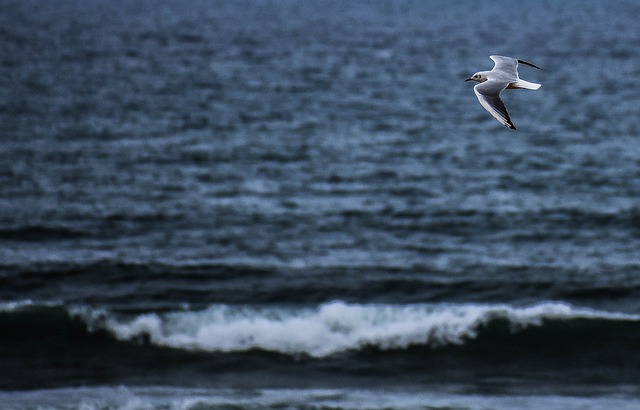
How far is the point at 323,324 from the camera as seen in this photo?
19484mm

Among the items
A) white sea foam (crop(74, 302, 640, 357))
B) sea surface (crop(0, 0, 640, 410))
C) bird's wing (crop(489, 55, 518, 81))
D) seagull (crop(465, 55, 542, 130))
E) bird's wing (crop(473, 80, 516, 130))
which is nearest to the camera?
bird's wing (crop(473, 80, 516, 130))

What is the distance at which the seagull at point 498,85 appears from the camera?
11.9 meters

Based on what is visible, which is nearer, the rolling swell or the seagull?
the seagull

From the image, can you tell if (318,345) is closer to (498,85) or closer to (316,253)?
(316,253)

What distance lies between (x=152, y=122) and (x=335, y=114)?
7.29 m

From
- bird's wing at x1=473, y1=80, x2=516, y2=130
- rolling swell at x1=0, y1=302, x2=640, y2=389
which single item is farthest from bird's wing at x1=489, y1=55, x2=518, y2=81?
rolling swell at x1=0, y1=302, x2=640, y2=389

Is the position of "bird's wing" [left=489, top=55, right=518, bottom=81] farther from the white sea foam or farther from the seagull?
the white sea foam

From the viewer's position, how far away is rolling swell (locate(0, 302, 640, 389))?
17.8m

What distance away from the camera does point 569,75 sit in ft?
186

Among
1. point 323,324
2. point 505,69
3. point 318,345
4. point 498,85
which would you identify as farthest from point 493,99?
point 323,324

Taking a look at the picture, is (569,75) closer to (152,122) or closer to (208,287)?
(152,122)

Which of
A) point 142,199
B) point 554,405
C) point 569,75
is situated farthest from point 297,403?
point 569,75

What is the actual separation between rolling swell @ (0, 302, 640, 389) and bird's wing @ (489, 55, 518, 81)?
544cm

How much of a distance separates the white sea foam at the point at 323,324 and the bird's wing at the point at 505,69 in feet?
19.7
